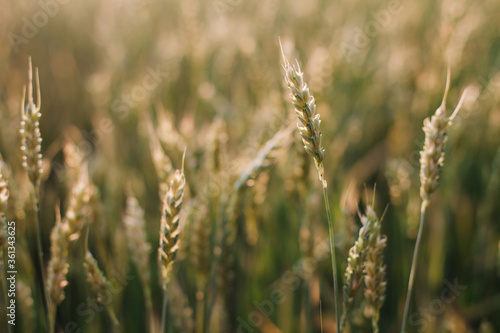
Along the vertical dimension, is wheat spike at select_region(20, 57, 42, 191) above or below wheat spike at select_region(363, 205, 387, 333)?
above

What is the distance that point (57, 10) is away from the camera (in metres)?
2.96

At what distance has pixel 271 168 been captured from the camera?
1309 millimetres

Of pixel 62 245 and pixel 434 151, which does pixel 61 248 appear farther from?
pixel 434 151

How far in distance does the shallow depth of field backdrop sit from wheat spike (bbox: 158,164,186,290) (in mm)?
205

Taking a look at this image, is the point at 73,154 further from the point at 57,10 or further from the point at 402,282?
the point at 57,10

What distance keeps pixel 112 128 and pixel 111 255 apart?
1.90 ft

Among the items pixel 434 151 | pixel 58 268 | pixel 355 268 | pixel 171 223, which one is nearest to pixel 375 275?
pixel 355 268

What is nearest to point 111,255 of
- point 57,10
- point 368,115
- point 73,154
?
point 73,154

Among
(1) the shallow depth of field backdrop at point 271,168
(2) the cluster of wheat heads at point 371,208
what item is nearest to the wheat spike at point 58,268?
(1) the shallow depth of field backdrop at point 271,168

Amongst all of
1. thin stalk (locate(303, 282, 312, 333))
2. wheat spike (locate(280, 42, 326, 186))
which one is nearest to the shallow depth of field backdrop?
thin stalk (locate(303, 282, 312, 333))

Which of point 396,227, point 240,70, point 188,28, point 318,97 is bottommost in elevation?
point 396,227

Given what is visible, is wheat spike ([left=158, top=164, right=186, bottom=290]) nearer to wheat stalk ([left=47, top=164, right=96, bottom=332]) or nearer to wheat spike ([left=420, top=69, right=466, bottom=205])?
wheat stalk ([left=47, top=164, right=96, bottom=332])

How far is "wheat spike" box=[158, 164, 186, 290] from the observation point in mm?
649

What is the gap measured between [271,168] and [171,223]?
686 mm
